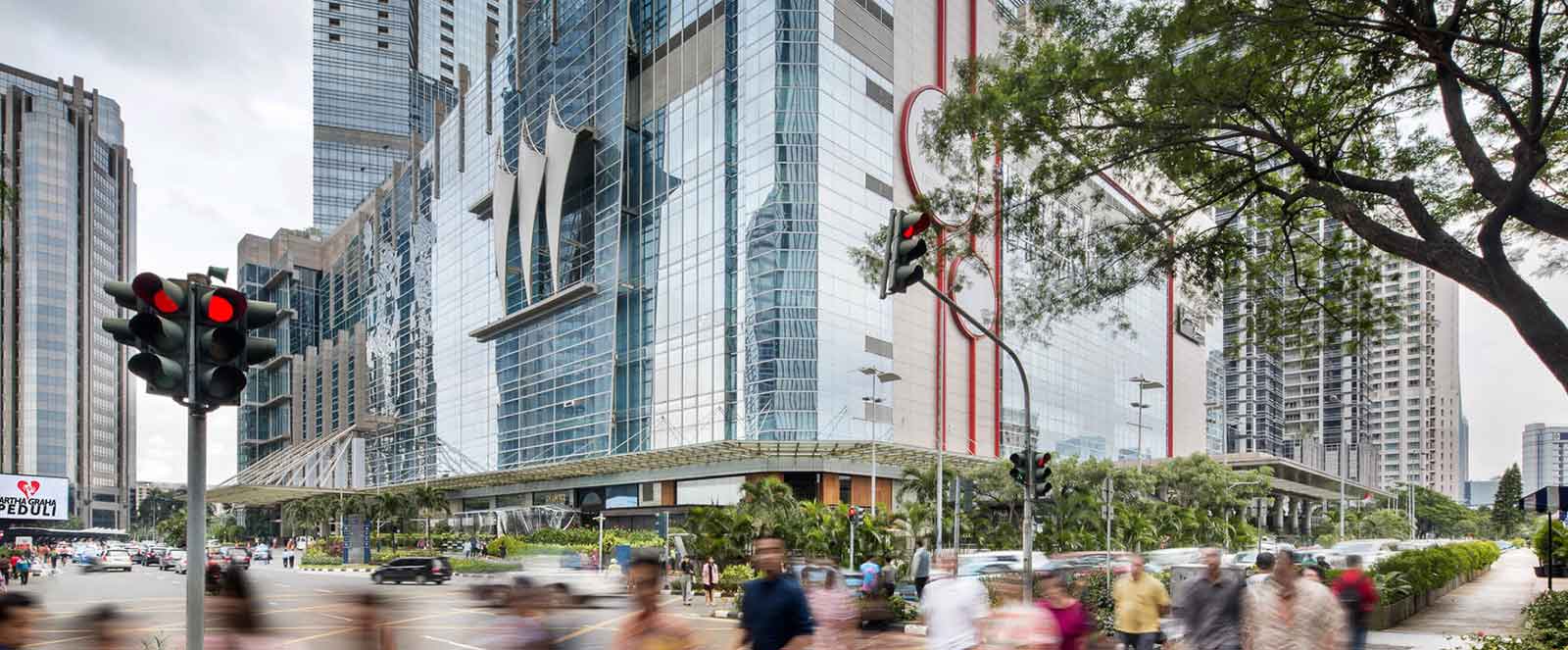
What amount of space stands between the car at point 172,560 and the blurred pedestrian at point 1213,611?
52127 mm

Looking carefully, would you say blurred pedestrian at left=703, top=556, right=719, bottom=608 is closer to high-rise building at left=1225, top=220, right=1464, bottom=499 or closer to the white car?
the white car

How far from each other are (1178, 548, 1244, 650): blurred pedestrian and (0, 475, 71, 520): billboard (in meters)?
44.9

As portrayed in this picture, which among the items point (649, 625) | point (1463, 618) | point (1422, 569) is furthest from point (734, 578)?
point (649, 625)

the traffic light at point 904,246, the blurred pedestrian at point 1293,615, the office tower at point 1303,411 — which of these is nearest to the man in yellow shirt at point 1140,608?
the blurred pedestrian at point 1293,615

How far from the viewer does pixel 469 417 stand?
76.6 meters

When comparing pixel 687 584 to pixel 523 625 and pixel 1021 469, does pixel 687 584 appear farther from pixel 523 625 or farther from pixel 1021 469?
pixel 523 625

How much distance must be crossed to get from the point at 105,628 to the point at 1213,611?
345 inches

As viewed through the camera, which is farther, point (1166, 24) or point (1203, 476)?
point (1203, 476)

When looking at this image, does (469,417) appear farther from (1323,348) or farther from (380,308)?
(1323,348)

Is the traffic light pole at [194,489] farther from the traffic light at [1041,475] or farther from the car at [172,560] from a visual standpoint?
the car at [172,560]

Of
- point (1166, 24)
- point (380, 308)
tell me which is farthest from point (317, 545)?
point (1166, 24)

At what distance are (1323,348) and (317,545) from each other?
7112cm

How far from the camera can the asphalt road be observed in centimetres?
1732

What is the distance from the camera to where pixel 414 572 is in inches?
1500
